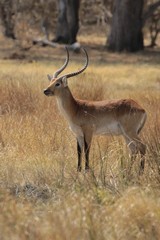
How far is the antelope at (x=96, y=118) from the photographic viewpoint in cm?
869

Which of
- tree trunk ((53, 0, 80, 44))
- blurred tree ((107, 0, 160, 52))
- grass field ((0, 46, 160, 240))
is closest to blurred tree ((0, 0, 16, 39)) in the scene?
tree trunk ((53, 0, 80, 44))

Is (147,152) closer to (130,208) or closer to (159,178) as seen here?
(159,178)

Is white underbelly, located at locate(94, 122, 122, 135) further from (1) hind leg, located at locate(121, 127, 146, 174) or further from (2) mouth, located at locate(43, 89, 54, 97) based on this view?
(2) mouth, located at locate(43, 89, 54, 97)

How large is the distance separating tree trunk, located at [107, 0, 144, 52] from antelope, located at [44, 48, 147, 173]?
62.1 feet

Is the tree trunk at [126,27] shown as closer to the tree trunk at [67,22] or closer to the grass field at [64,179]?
the tree trunk at [67,22]

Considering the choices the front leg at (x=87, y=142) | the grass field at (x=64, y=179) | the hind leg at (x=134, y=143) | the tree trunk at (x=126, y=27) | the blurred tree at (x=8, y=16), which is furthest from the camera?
the blurred tree at (x=8, y=16)

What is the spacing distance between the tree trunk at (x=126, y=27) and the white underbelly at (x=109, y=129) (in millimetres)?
19026

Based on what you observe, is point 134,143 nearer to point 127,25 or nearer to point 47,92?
point 47,92

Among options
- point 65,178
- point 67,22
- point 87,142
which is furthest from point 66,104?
point 67,22

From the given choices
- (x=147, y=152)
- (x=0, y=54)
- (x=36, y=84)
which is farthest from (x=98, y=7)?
(x=147, y=152)

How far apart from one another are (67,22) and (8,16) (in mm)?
3115

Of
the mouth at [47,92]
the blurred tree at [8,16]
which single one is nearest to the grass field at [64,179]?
the mouth at [47,92]

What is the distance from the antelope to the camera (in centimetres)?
869

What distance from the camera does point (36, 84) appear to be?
46.2ft
